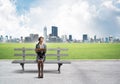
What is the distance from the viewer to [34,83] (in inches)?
484

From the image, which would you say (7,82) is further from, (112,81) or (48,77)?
(112,81)

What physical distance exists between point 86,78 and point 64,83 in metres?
1.67

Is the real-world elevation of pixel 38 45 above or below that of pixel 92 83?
above

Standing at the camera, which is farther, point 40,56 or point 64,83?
point 40,56

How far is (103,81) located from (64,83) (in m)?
1.52

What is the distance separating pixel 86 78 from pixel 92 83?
1.41 m

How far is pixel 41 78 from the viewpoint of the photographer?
44.9 feet

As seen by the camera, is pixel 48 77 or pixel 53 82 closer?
pixel 53 82

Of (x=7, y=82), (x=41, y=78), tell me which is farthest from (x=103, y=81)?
(x=7, y=82)

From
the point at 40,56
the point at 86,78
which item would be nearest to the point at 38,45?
the point at 40,56

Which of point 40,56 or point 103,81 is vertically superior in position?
point 40,56

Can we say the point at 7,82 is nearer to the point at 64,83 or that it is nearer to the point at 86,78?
the point at 64,83

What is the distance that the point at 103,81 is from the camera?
1290 cm

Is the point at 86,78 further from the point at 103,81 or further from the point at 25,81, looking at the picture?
the point at 25,81
